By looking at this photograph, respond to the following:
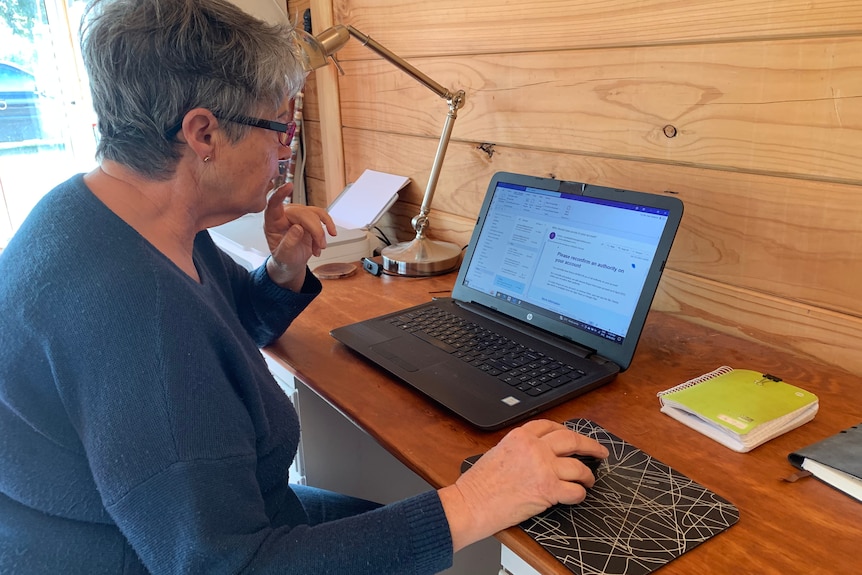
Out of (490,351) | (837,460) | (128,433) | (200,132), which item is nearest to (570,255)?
(490,351)

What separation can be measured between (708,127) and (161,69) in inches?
34.2

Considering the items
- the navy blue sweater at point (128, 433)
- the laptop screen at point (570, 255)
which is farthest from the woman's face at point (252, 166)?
the laptop screen at point (570, 255)

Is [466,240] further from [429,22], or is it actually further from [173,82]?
[173,82]

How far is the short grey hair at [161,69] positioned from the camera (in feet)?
2.43

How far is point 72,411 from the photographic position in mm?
641

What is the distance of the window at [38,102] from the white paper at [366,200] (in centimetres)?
96

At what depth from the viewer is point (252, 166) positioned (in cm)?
→ 85

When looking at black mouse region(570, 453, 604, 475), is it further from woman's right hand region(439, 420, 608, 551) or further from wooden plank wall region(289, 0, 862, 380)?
wooden plank wall region(289, 0, 862, 380)

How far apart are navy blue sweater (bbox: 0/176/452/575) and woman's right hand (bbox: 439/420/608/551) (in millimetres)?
24

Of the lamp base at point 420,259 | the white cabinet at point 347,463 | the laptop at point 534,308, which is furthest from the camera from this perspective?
the lamp base at point 420,259

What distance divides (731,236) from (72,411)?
103cm

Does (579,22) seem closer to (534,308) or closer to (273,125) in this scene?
(534,308)

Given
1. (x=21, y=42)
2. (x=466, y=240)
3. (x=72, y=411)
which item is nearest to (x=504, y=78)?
(x=466, y=240)

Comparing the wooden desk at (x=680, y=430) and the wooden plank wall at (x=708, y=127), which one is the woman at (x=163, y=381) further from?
the wooden plank wall at (x=708, y=127)
